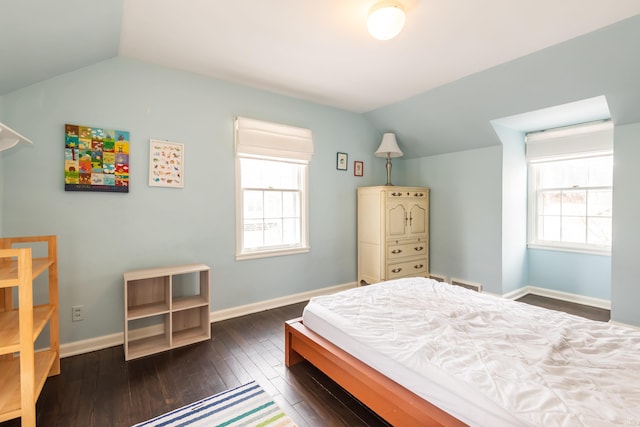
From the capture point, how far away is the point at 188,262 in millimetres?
2949

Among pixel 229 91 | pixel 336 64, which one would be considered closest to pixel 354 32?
pixel 336 64

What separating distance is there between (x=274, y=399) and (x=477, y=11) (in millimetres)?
2815

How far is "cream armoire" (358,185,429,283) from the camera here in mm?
3881

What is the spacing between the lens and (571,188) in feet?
12.6

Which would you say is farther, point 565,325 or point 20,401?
point 565,325

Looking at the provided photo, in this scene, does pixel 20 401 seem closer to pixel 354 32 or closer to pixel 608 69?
pixel 354 32

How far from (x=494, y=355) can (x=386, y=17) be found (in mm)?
1995

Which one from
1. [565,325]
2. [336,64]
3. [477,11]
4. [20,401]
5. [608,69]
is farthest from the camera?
[336,64]

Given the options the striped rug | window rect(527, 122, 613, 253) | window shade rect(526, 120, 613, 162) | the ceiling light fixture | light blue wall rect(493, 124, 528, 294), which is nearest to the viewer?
the striped rug

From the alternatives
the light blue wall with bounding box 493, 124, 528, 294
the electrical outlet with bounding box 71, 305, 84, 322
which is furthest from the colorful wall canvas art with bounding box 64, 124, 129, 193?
the light blue wall with bounding box 493, 124, 528, 294

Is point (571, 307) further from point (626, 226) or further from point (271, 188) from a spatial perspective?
point (271, 188)

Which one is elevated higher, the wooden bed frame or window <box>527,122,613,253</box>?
window <box>527,122,613,253</box>

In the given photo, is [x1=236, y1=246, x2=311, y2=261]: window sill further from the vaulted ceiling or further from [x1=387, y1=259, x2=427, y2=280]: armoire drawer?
the vaulted ceiling

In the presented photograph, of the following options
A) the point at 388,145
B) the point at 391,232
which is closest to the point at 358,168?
the point at 388,145
